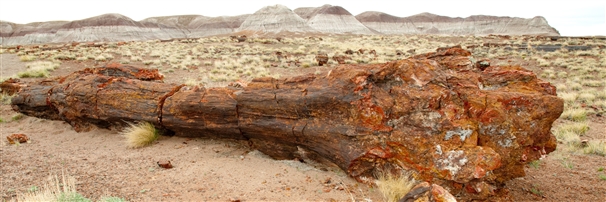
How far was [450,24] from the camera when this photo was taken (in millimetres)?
106562

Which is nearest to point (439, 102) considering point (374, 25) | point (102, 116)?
point (102, 116)

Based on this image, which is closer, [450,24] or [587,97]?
[587,97]

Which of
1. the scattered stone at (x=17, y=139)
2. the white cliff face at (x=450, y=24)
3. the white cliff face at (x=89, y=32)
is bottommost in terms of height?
the scattered stone at (x=17, y=139)

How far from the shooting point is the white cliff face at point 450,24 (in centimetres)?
8844

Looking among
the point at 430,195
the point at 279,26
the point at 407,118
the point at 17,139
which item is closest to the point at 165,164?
the point at 407,118

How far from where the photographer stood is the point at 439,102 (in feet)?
16.2

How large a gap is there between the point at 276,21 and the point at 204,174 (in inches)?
2793

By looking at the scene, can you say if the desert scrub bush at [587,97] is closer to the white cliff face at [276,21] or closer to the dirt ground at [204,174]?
the dirt ground at [204,174]

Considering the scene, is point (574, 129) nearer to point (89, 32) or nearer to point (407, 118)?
point (407, 118)

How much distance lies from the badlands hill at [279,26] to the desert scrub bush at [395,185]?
65.6 meters

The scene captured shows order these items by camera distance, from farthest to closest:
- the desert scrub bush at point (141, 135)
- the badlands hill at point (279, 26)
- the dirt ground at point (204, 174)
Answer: the badlands hill at point (279, 26) → the desert scrub bush at point (141, 135) → the dirt ground at point (204, 174)

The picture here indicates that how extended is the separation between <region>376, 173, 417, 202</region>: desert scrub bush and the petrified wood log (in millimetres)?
152

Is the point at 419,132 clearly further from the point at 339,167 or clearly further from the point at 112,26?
the point at 112,26

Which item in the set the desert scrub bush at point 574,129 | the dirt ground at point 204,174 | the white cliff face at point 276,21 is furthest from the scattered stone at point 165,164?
the white cliff face at point 276,21
